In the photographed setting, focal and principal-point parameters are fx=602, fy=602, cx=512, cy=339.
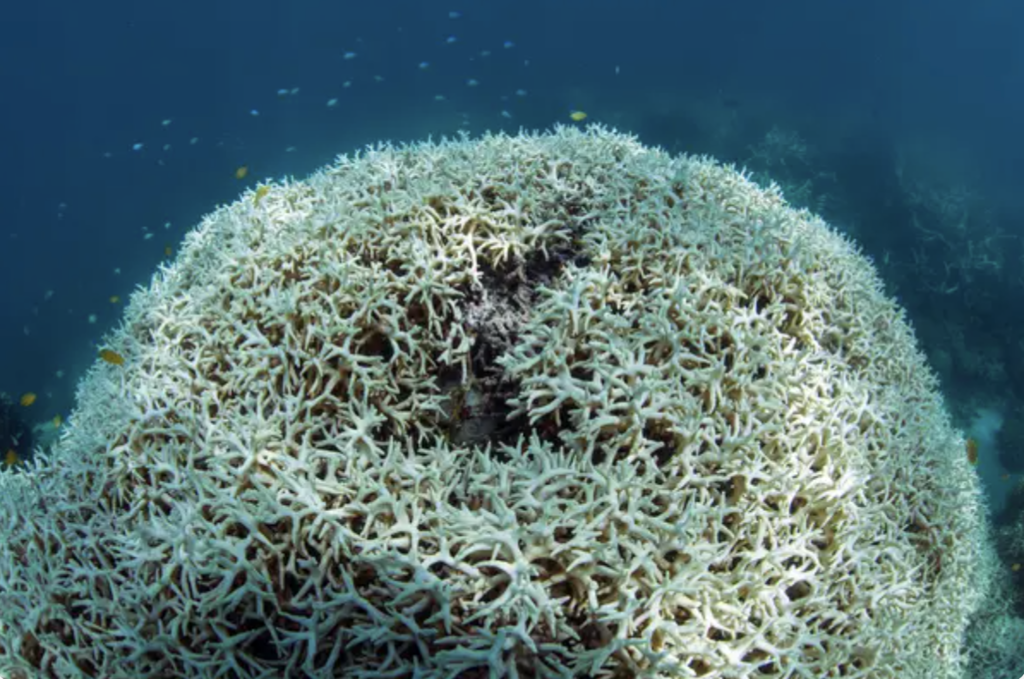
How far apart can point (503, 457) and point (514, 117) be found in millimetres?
33142

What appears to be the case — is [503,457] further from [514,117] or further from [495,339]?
[514,117]

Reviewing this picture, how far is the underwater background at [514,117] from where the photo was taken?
672 inches

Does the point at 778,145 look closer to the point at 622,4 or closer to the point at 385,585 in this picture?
the point at 385,585

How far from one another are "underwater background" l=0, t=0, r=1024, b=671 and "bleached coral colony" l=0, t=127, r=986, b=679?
723cm

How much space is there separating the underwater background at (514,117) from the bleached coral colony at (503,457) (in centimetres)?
723

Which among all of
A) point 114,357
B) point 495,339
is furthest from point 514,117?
point 495,339

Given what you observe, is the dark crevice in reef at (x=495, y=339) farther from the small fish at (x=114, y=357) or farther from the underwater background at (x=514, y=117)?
the underwater background at (x=514, y=117)

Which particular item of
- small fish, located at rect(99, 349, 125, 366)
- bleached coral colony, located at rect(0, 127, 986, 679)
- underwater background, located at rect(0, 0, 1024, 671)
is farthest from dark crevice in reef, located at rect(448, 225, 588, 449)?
underwater background, located at rect(0, 0, 1024, 671)

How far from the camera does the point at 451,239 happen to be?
341 centimetres

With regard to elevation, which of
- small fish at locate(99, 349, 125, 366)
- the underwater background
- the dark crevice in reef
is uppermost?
the underwater background

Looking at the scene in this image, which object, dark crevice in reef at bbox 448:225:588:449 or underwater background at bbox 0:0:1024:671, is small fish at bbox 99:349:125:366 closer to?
dark crevice in reef at bbox 448:225:588:449

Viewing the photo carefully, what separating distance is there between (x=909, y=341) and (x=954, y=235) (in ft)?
58.7

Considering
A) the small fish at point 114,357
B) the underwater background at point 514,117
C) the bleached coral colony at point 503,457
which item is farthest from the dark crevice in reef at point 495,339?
the underwater background at point 514,117

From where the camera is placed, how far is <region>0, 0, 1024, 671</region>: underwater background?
1706 centimetres
